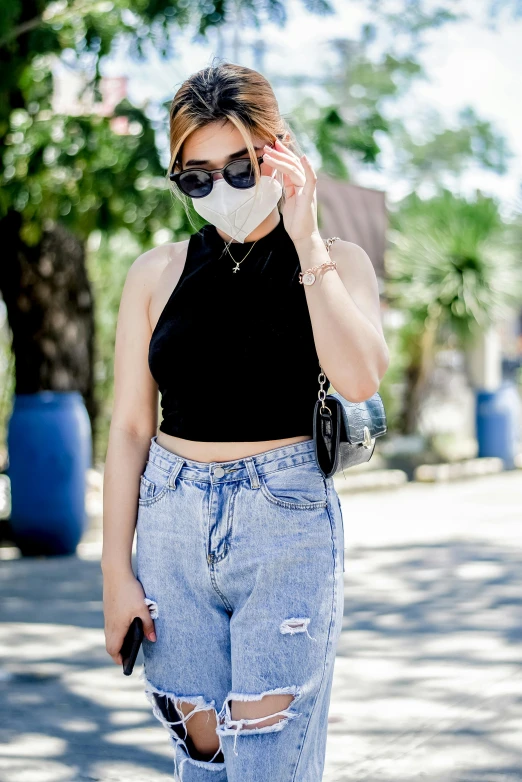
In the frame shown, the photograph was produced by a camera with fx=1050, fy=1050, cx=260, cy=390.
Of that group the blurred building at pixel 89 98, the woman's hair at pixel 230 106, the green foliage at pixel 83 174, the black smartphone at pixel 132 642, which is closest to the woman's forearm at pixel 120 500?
the black smartphone at pixel 132 642

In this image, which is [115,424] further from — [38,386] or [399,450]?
[399,450]

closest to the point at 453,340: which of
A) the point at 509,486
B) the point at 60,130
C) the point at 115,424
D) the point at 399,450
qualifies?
the point at 399,450

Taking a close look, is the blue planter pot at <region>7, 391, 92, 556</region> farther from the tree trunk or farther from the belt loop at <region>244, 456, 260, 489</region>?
the belt loop at <region>244, 456, 260, 489</region>

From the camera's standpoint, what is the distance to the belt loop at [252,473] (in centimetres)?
197

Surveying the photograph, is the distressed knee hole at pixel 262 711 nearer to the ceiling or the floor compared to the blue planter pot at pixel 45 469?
nearer to the ceiling

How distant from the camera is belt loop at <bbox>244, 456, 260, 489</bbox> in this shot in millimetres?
1972

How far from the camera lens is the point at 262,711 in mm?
1959

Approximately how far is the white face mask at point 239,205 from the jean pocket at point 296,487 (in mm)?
481

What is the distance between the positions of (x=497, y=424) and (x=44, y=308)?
23.0ft

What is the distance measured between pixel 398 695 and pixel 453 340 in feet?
37.2

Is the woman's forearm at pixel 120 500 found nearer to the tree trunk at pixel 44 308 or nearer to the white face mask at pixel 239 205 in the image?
the white face mask at pixel 239 205

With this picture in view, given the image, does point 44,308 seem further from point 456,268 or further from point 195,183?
point 456,268

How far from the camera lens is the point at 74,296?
9219 millimetres

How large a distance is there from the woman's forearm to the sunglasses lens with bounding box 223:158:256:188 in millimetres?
563
